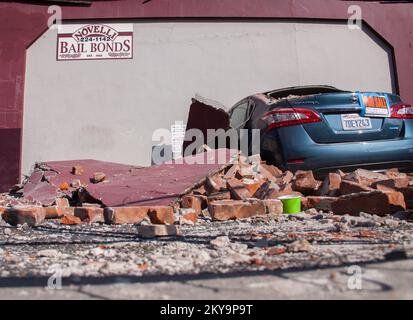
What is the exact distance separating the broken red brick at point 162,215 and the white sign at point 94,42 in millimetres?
5575

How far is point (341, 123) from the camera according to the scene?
482 cm

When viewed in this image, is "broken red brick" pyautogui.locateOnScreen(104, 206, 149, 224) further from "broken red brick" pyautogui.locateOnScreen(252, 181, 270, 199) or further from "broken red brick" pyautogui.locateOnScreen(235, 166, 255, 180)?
"broken red brick" pyautogui.locateOnScreen(235, 166, 255, 180)

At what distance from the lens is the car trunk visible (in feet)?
15.7

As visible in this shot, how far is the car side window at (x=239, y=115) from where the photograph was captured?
5.93 meters

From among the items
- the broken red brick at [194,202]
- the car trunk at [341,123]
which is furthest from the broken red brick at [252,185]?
the car trunk at [341,123]

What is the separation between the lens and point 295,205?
4.31 metres

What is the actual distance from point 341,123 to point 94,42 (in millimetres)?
5750

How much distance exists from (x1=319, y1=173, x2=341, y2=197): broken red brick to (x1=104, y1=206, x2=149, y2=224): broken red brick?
6.03 ft

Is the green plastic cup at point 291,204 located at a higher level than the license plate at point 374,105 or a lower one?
lower

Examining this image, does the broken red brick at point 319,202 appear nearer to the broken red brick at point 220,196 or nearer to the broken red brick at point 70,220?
the broken red brick at point 220,196

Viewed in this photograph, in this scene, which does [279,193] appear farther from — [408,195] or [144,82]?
[144,82]
